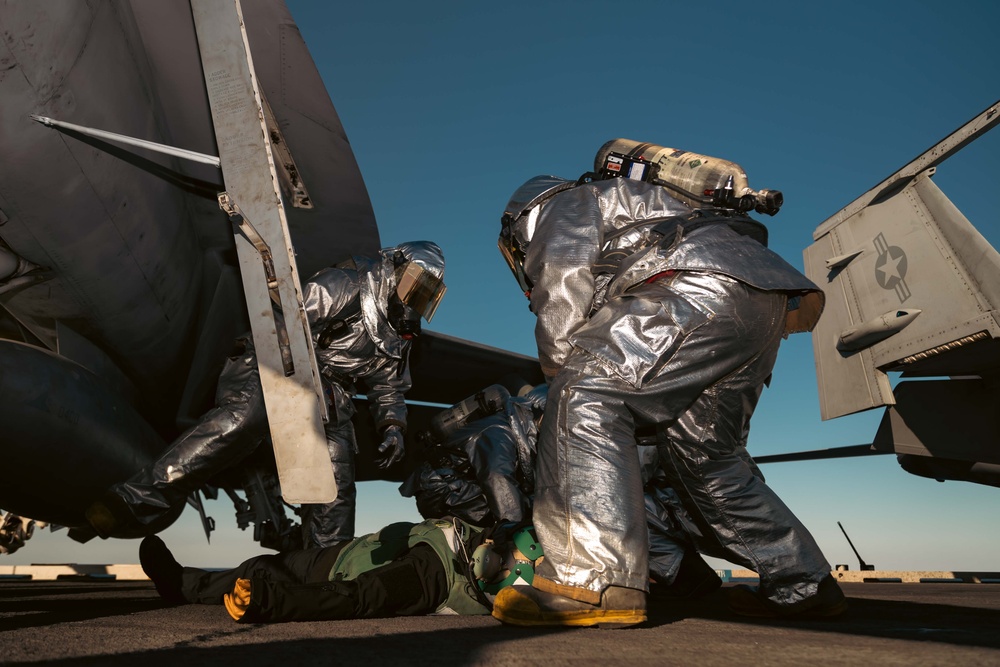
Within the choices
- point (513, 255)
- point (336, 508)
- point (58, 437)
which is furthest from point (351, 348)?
point (513, 255)

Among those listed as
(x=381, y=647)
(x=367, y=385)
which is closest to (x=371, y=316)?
(x=367, y=385)

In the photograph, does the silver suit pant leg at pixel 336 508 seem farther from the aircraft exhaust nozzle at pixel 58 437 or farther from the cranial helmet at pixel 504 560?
the cranial helmet at pixel 504 560

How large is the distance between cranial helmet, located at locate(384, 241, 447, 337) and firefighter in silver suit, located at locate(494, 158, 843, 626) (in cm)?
257

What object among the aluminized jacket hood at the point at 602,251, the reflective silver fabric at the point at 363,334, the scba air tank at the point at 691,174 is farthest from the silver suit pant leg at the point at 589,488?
the reflective silver fabric at the point at 363,334

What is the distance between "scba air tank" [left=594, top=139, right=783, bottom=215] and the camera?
2.93 meters

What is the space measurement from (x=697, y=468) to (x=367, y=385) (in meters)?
3.69

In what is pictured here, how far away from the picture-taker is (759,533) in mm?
2859

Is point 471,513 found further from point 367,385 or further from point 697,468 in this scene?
point 697,468

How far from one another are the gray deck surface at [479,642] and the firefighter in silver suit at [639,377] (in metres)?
0.19

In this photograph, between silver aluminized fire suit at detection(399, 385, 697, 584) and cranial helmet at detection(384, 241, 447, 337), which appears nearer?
silver aluminized fire suit at detection(399, 385, 697, 584)

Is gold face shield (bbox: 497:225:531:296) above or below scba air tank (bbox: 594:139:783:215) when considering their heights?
below

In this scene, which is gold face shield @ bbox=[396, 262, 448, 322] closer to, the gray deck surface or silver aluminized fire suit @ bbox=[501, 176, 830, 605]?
silver aluminized fire suit @ bbox=[501, 176, 830, 605]

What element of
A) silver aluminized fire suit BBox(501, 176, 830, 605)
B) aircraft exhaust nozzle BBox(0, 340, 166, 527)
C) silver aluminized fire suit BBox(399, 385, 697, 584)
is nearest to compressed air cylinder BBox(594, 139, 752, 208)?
silver aluminized fire suit BBox(501, 176, 830, 605)

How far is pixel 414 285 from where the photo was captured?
560 cm
